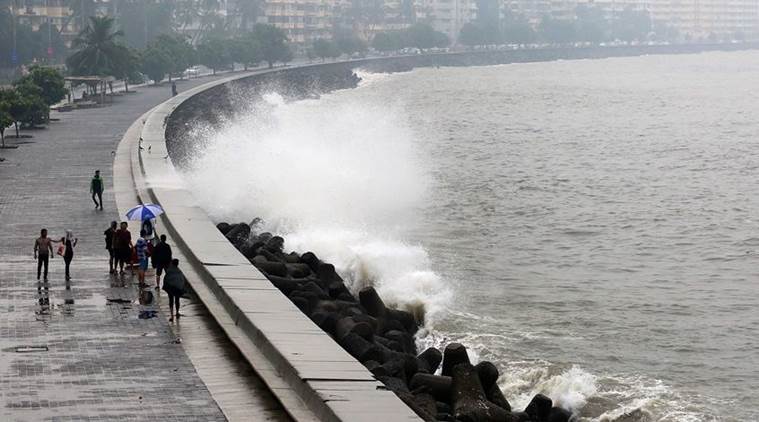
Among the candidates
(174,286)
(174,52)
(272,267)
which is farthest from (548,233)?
(174,52)

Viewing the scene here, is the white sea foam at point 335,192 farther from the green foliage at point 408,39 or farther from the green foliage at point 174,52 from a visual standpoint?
the green foliage at point 408,39

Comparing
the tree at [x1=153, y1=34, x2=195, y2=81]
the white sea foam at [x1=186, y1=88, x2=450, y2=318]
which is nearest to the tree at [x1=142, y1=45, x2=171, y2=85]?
the tree at [x1=153, y1=34, x2=195, y2=81]

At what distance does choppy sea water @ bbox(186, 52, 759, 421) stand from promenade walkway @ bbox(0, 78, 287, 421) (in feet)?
15.2

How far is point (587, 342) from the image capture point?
2273 cm

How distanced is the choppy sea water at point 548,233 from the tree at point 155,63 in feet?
53.6

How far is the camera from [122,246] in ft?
66.5

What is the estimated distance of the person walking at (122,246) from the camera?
20141 mm

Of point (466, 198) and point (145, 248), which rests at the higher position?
point (145, 248)

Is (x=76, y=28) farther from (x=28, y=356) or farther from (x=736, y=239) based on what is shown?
(x=28, y=356)

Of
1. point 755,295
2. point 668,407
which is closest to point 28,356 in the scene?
point 668,407

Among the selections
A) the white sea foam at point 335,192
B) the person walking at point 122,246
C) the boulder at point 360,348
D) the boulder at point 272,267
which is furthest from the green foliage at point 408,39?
the boulder at point 360,348

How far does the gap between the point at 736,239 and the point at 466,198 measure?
10.5 meters

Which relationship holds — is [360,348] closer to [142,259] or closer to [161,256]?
[161,256]

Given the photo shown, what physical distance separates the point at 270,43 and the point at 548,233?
4172 inches
